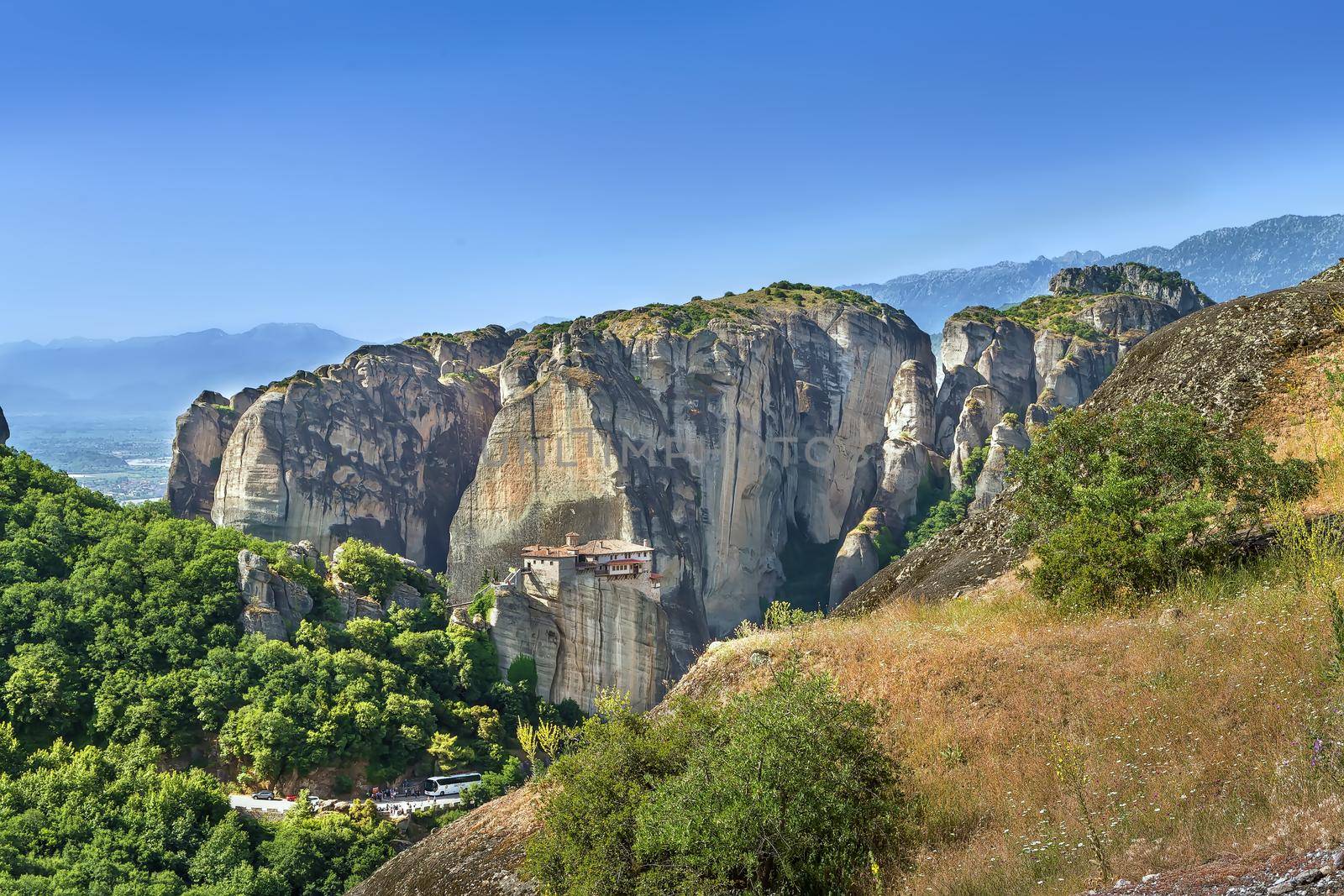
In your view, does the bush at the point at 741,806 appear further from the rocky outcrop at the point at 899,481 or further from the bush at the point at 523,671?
the rocky outcrop at the point at 899,481

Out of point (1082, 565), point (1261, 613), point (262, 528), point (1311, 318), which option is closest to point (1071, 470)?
point (1082, 565)

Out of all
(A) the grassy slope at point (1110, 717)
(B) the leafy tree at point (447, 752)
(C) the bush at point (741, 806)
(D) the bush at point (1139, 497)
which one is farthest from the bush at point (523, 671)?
(C) the bush at point (741, 806)

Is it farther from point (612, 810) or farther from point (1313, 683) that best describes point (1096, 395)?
point (612, 810)

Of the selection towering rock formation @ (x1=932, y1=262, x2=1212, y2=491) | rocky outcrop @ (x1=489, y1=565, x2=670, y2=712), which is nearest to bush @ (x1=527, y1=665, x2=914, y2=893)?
rocky outcrop @ (x1=489, y1=565, x2=670, y2=712)

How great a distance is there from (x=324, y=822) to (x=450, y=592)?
32693mm

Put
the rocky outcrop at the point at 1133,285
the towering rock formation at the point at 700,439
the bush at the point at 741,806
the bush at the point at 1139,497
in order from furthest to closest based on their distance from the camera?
the rocky outcrop at the point at 1133,285
the towering rock formation at the point at 700,439
the bush at the point at 1139,497
the bush at the point at 741,806

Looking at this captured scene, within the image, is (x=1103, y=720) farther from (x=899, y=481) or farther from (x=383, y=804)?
(x=899, y=481)

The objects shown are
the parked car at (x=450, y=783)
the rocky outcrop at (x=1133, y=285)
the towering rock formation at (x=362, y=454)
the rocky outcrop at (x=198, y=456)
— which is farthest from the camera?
the rocky outcrop at (x=1133, y=285)

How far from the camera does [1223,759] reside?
7.48 meters

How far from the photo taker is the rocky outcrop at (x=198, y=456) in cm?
7081

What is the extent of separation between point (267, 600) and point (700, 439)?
3446cm

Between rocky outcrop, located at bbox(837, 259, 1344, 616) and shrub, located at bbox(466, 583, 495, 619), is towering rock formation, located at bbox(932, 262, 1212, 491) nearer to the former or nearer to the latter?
shrub, located at bbox(466, 583, 495, 619)

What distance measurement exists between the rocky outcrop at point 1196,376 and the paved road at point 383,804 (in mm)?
20117

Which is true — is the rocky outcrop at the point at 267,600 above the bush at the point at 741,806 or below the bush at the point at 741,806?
below
